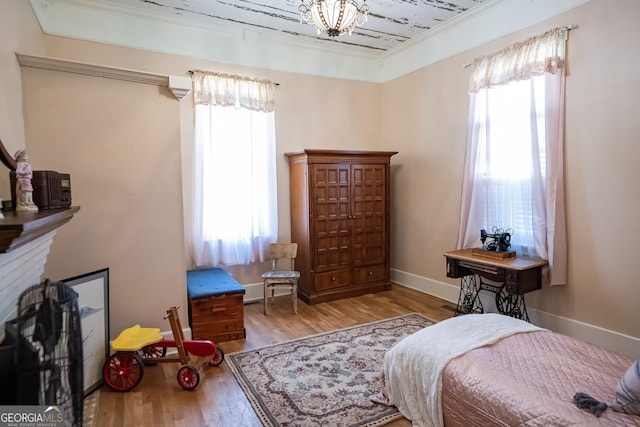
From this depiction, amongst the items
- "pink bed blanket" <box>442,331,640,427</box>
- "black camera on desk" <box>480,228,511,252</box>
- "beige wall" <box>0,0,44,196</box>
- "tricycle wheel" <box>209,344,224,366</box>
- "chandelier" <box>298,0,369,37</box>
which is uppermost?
"chandelier" <box>298,0,369,37</box>

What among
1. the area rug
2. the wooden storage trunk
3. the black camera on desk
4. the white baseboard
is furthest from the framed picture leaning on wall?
the white baseboard

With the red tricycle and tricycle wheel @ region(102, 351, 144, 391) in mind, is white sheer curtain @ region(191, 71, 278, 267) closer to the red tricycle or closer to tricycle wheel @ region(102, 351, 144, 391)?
the red tricycle

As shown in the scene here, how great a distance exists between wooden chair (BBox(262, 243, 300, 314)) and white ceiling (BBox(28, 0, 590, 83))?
7.01 feet

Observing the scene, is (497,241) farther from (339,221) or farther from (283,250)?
(283,250)

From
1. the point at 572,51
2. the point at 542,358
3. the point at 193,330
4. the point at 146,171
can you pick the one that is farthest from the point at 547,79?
the point at 193,330

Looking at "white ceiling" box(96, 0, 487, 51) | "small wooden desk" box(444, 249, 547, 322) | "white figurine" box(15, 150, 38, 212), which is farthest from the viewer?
"white ceiling" box(96, 0, 487, 51)

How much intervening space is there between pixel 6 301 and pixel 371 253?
3621mm

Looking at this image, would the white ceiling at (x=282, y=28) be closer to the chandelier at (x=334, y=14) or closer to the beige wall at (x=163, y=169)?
the beige wall at (x=163, y=169)

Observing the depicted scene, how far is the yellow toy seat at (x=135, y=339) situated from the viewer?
8.01 ft

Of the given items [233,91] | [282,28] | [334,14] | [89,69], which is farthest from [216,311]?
[282,28]

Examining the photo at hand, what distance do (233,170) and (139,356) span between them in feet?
7.16

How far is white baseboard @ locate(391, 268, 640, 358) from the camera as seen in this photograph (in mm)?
2792

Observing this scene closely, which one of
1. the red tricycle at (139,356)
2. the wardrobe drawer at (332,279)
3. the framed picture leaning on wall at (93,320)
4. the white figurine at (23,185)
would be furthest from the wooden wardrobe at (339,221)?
the white figurine at (23,185)

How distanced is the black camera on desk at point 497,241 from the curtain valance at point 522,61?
143 cm
